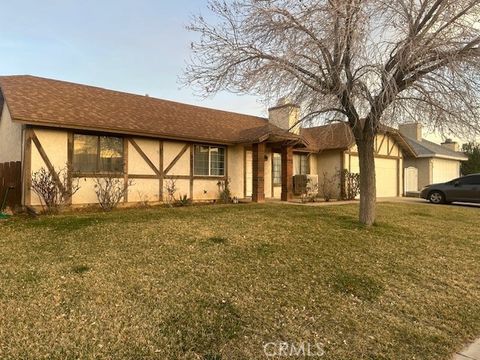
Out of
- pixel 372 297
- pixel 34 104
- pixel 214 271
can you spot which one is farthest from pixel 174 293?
pixel 34 104

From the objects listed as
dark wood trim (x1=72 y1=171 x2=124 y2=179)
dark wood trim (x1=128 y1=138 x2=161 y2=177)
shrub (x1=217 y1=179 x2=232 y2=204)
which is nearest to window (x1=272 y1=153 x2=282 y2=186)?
shrub (x1=217 y1=179 x2=232 y2=204)

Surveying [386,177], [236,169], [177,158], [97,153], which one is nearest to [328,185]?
[386,177]

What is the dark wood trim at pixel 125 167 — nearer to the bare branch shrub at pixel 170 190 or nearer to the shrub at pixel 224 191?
the bare branch shrub at pixel 170 190

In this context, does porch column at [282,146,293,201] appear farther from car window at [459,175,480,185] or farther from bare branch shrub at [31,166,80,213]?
car window at [459,175,480,185]

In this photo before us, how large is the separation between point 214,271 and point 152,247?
64.3 inches

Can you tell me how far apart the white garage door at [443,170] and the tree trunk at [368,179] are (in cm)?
Result: 1849

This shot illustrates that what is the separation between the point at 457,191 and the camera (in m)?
17.0

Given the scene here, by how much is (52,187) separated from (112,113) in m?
3.70

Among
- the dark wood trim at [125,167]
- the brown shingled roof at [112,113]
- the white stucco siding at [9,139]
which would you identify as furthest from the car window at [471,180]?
the white stucco siding at [9,139]

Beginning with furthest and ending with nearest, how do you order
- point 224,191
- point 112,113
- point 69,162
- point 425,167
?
point 425,167
point 224,191
point 112,113
point 69,162

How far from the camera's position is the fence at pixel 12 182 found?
35.5 feet

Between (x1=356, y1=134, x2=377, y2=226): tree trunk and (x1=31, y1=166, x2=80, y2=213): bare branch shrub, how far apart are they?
8.68 metres

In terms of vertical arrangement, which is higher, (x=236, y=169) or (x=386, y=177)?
(x=236, y=169)

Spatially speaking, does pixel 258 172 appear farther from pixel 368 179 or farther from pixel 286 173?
pixel 368 179
